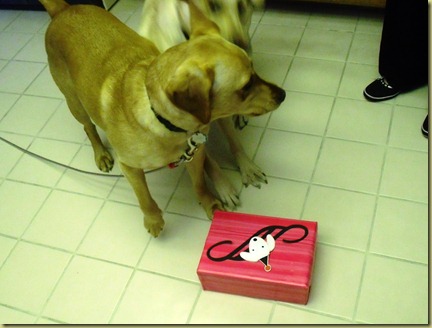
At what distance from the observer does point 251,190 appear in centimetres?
186

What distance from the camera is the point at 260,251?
4.91 ft

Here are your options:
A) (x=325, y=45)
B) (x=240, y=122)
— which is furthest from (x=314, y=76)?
(x=240, y=122)

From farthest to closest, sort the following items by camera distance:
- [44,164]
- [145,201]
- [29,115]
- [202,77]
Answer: [29,115] < [44,164] < [145,201] < [202,77]

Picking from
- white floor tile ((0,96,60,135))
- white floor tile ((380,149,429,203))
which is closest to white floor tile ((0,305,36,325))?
white floor tile ((0,96,60,135))

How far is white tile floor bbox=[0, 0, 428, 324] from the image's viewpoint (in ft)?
5.11

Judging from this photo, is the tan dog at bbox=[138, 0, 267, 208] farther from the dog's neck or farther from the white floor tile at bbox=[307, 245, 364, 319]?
the white floor tile at bbox=[307, 245, 364, 319]

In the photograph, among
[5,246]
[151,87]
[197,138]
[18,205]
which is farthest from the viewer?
[18,205]

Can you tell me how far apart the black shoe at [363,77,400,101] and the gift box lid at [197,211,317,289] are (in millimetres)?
839

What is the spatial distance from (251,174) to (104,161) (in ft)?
2.25

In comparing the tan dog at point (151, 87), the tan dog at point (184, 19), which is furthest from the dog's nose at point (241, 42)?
the tan dog at point (151, 87)

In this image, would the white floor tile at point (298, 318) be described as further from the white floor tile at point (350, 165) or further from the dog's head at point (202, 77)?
the dog's head at point (202, 77)

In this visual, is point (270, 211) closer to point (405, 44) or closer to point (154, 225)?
point (154, 225)

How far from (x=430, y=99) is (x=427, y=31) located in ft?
0.93

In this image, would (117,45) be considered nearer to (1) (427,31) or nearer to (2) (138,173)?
(2) (138,173)
